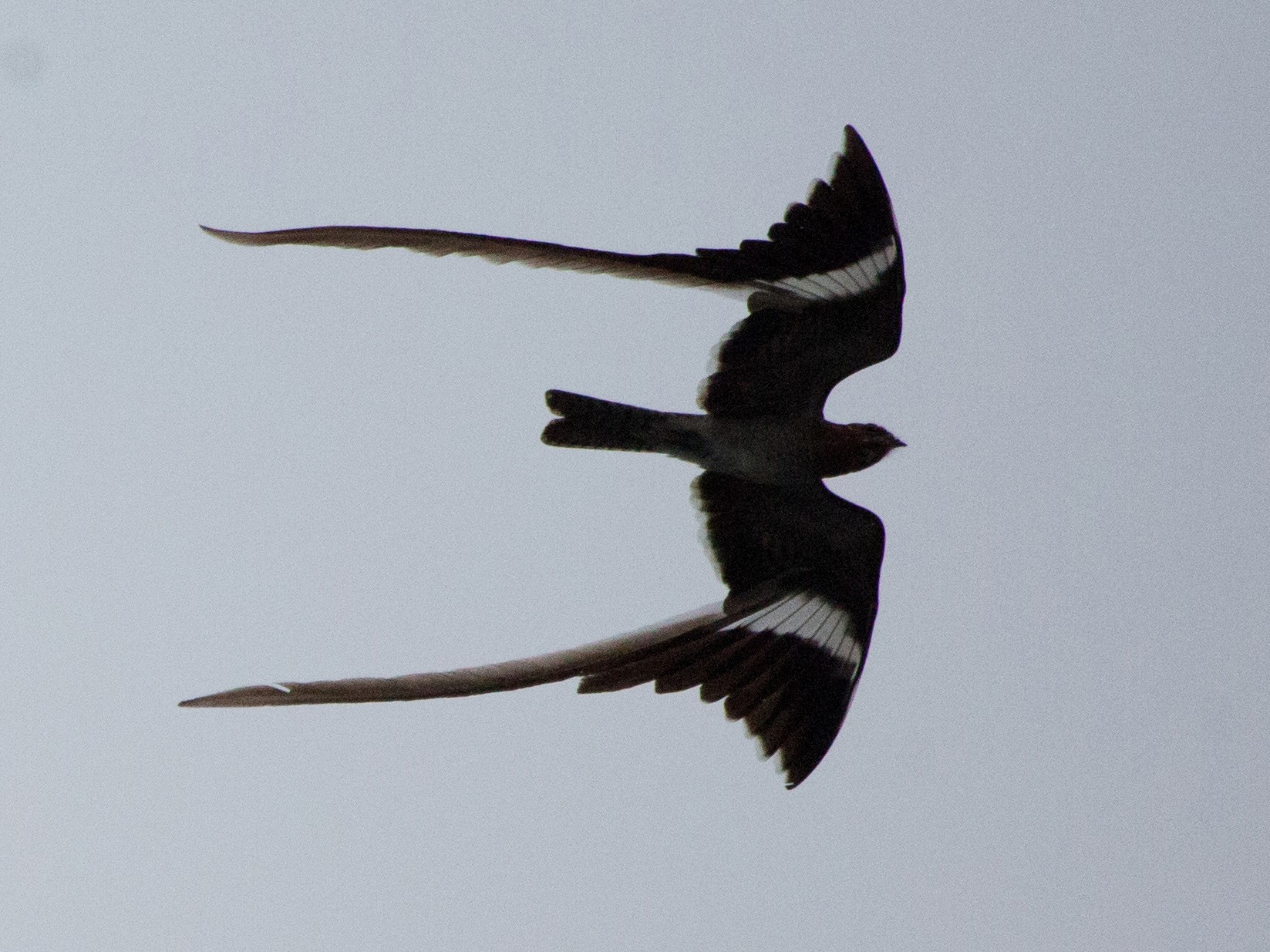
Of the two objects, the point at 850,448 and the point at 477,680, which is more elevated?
the point at 850,448

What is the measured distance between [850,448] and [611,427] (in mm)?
765

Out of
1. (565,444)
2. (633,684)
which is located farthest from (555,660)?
(565,444)

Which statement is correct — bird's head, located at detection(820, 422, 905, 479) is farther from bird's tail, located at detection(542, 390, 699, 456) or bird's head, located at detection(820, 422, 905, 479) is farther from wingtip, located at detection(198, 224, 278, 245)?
wingtip, located at detection(198, 224, 278, 245)

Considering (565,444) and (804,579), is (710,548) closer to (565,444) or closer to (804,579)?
(804,579)

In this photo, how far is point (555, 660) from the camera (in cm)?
354

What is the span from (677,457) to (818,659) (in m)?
0.74

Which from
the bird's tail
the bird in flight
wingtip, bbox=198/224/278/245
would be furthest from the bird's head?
wingtip, bbox=198/224/278/245

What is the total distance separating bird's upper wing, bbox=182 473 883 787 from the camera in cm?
391

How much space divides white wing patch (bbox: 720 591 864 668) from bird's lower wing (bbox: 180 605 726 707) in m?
0.16

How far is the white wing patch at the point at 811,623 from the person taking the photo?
164 inches

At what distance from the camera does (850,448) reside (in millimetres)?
4102

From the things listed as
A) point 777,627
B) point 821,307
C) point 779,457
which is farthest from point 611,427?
point 777,627

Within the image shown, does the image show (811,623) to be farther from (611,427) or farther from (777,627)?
(611,427)

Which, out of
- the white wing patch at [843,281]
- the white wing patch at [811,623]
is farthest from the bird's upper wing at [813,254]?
the white wing patch at [811,623]
